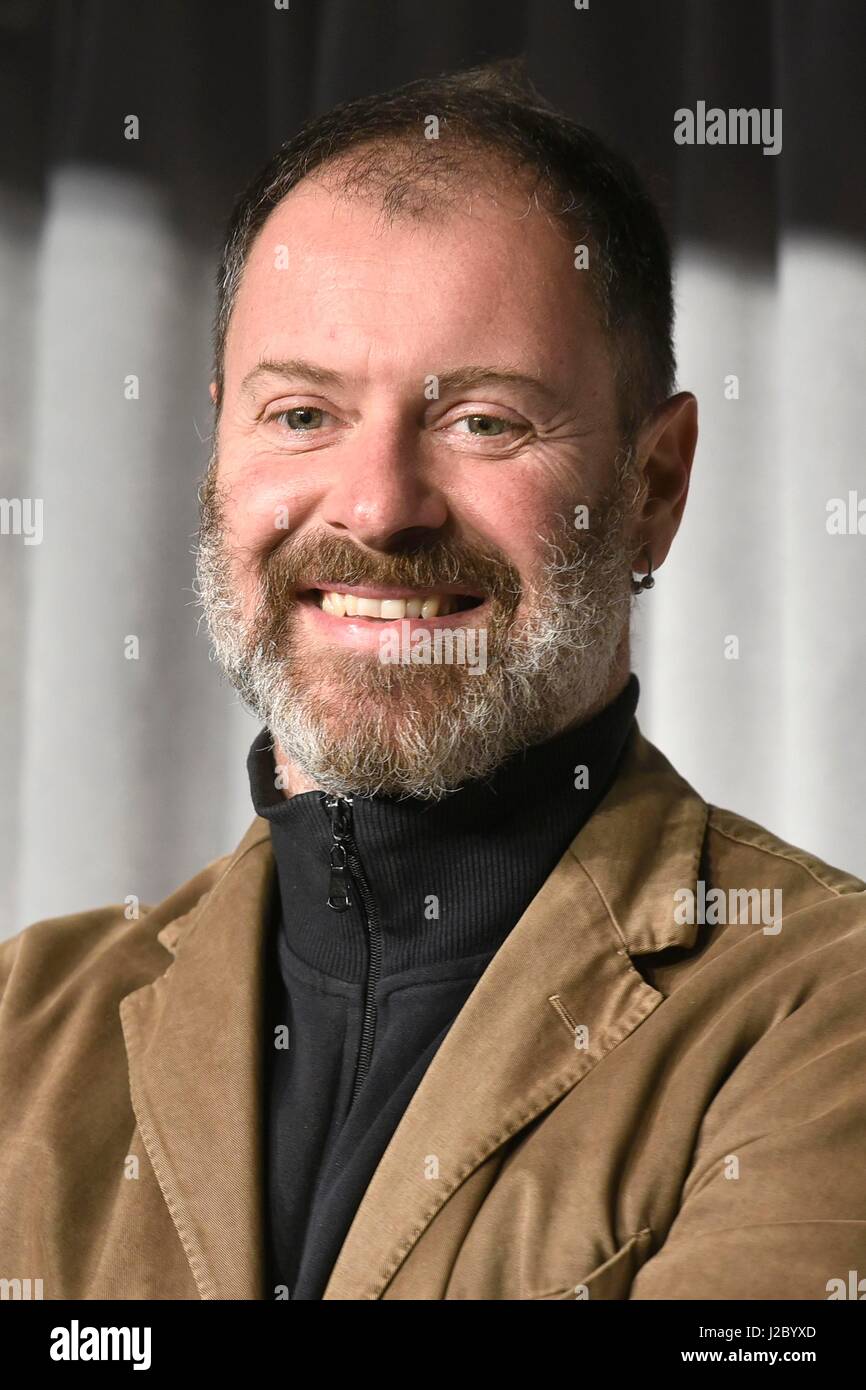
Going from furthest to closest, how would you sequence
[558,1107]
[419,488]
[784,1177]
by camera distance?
1. [419,488]
2. [558,1107]
3. [784,1177]

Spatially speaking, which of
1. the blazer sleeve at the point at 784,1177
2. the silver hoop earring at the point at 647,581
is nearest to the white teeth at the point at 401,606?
the silver hoop earring at the point at 647,581

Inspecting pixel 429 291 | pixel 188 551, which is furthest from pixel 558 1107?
pixel 188 551

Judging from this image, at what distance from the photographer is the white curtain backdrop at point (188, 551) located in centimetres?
212

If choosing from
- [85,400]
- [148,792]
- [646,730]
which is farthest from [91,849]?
[646,730]

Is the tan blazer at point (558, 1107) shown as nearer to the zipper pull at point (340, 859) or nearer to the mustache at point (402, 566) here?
the zipper pull at point (340, 859)

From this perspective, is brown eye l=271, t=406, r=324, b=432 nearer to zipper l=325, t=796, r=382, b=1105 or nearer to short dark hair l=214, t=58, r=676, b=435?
short dark hair l=214, t=58, r=676, b=435

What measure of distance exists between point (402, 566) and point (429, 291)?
0.24 m

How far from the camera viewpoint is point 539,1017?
50.0 inches

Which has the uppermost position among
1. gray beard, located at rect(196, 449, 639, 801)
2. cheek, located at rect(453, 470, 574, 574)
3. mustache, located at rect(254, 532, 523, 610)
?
cheek, located at rect(453, 470, 574, 574)

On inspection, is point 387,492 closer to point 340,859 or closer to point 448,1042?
point 340,859

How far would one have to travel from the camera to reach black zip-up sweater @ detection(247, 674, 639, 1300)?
1.33m

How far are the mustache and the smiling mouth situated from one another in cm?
2

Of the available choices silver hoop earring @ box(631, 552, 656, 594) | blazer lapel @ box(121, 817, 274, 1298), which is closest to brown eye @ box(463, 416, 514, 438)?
silver hoop earring @ box(631, 552, 656, 594)

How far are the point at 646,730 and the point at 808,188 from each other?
0.79 meters
